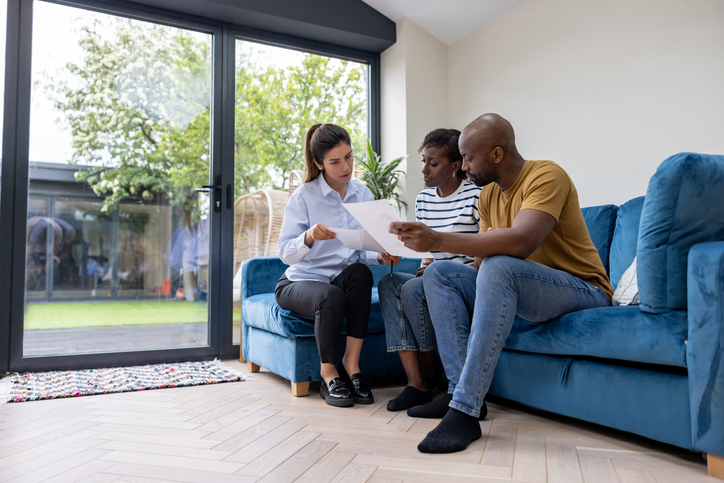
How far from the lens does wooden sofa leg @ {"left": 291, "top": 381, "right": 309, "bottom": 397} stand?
2.31 meters

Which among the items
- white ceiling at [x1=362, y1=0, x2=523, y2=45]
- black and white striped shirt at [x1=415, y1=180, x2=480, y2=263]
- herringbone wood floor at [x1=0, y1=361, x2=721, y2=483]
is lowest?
herringbone wood floor at [x1=0, y1=361, x2=721, y2=483]

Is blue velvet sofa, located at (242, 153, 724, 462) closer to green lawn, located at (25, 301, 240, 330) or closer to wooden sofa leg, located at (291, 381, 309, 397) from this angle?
wooden sofa leg, located at (291, 381, 309, 397)

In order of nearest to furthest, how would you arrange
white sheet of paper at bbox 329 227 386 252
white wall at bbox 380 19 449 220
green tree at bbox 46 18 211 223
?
white sheet of paper at bbox 329 227 386 252 < green tree at bbox 46 18 211 223 < white wall at bbox 380 19 449 220

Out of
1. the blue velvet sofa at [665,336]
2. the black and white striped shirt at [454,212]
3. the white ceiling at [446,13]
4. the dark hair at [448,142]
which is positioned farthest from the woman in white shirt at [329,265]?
the white ceiling at [446,13]

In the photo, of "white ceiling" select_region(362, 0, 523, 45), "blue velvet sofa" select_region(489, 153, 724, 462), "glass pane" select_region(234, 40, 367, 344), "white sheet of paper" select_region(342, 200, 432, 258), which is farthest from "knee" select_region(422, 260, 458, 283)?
"white ceiling" select_region(362, 0, 523, 45)

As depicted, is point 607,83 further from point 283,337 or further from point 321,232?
point 283,337

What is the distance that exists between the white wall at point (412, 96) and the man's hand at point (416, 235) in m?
2.04

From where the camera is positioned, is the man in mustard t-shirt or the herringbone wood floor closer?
the herringbone wood floor

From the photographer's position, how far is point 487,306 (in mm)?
1601

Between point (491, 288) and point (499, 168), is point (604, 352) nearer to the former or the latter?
point (491, 288)

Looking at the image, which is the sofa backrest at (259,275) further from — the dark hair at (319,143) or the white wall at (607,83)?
the white wall at (607,83)

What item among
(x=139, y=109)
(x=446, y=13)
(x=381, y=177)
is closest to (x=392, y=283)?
(x=381, y=177)

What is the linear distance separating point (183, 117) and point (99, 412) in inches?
75.4

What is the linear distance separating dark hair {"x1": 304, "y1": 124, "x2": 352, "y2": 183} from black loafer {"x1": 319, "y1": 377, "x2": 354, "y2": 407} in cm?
93
